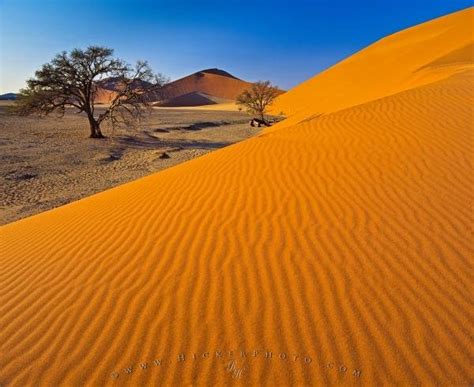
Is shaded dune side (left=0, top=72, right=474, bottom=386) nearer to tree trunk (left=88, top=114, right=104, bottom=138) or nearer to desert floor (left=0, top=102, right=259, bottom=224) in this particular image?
desert floor (left=0, top=102, right=259, bottom=224)

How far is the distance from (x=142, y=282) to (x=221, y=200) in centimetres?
207

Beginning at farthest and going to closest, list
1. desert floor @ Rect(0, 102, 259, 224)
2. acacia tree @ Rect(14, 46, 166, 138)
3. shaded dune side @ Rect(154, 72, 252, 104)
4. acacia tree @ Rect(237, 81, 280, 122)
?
shaded dune side @ Rect(154, 72, 252, 104), acacia tree @ Rect(237, 81, 280, 122), acacia tree @ Rect(14, 46, 166, 138), desert floor @ Rect(0, 102, 259, 224)

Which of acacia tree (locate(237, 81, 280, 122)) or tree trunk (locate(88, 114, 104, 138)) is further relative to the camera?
acacia tree (locate(237, 81, 280, 122))

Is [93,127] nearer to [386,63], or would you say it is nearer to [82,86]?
[82,86]

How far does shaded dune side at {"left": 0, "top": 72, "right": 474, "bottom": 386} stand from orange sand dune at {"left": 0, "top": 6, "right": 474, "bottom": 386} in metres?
0.02

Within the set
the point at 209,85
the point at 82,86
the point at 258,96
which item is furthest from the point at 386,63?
the point at 209,85

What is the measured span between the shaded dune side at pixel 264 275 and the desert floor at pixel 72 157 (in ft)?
15.1

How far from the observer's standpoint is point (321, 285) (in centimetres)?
344

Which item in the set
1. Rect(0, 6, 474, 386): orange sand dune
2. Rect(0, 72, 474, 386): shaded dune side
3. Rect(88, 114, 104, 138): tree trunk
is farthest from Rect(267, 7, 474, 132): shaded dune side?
Rect(0, 6, 474, 386): orange sand dune

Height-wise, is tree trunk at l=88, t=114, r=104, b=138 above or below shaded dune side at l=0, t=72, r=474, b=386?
below

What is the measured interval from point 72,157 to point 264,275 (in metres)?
15.4

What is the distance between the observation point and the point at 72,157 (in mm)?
16609

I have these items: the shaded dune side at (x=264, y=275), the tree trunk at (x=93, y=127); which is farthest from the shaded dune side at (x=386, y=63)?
the shaded dune side at (x=264, y=275)

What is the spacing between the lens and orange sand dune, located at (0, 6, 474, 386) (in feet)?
9.01
